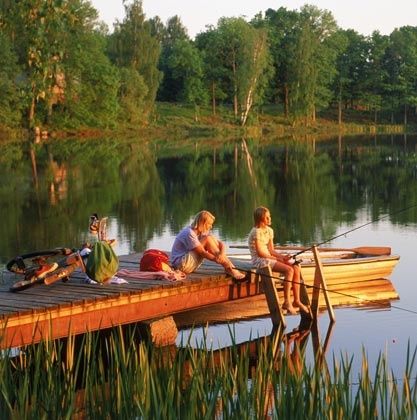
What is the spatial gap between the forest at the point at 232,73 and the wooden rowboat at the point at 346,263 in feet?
140

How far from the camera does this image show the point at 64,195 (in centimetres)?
2992

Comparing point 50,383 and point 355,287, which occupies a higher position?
point 50,383

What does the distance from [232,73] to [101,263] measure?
2847 inches

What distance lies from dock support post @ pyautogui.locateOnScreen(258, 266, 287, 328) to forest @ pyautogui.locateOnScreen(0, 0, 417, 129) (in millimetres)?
45498

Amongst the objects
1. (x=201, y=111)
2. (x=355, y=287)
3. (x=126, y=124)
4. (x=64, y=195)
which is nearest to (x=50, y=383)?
(x=355, y=287)

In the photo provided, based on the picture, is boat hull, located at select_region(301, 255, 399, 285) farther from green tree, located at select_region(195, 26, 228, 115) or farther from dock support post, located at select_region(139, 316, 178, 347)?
green tree, located at select_region(195, 26, 228, 115)

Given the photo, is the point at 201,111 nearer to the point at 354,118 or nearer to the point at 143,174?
the point at 354,118

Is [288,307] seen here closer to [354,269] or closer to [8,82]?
[354,269]

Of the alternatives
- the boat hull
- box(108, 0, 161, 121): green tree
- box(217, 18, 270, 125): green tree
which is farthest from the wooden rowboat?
box(217, 18, 270, 125): green tree

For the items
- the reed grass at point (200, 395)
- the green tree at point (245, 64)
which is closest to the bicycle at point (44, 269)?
the reed grass at point (200, 395)

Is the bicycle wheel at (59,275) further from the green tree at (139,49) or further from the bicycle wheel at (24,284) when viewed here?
the green tree at (139,49)

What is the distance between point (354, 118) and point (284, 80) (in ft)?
28.6

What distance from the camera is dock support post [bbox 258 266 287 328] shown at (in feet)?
38.6

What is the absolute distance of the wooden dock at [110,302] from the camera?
927 centimetres
